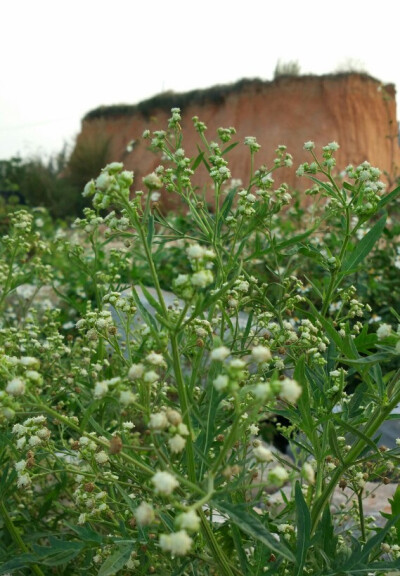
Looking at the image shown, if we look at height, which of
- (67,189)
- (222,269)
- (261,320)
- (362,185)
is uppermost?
(362,185)

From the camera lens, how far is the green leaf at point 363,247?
167 cm

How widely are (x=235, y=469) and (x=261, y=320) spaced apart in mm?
Result: 894

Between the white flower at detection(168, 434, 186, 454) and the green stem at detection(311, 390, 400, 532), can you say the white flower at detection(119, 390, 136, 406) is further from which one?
the green stem at detection(311, 390, 400, 532)

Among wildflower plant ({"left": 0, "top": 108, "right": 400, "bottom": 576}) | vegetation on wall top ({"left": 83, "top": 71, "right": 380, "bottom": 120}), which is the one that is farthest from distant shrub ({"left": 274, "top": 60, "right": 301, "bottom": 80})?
wildflower plant ({"left": 0, "top": 108, "right": 400, "bottom": 576})

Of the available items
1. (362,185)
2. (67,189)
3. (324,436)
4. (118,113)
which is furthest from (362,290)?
(118,113)

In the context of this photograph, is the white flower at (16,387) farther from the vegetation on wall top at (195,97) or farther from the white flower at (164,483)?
the vegetation on wall top at (195,97)

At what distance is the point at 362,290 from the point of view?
16.8 ft

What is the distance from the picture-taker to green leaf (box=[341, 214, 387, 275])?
167cm

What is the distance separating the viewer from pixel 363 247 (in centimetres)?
172

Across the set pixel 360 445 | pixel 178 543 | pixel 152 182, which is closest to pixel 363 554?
pixel 360 445

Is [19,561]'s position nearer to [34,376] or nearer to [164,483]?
[34,376]

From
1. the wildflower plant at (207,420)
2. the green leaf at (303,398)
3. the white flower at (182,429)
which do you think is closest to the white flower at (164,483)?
the wildflower plant at (207,420)

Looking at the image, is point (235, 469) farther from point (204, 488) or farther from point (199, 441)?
point (199, 441)

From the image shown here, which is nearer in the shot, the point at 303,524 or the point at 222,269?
the point at 303,524
